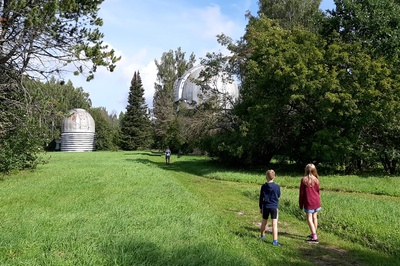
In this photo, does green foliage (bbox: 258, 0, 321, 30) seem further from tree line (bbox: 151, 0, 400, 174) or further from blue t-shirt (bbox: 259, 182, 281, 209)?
blue t-shirt (bbox: 259, 182, 281, 209)

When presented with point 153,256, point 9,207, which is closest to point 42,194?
point 9,207

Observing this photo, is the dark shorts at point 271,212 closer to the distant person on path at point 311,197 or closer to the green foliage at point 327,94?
the distant person on path at point 311,197

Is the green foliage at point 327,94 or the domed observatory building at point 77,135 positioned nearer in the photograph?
the green foliage at point 327,94

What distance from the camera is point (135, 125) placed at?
61156 mm

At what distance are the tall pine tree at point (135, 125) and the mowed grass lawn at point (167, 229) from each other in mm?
47244

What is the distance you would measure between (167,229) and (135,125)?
181 feet

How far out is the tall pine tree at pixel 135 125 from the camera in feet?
200

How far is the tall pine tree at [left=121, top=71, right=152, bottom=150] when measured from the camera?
200 ft

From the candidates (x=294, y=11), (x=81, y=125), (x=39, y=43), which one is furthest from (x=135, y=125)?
(x=39, y=43)

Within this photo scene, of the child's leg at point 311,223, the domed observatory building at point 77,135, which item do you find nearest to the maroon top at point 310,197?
the child's leg at point 311,223

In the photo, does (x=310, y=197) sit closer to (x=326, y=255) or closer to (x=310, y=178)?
(x=310, y=178)

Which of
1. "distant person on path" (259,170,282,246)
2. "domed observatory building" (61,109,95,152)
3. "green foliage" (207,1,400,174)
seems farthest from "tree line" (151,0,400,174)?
"domed observatory building" (61,109,95,152)

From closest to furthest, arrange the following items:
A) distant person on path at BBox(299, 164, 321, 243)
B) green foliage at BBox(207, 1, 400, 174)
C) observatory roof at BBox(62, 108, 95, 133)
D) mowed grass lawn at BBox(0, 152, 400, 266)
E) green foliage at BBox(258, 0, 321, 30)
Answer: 1. mowed grass lawn at BBox(0, 152, 400, 266)
2. distant person on path at BBox(299, 164, 321, 243)
3. green foliage at BBox(207, 1, 400, 174)
4. green foliage at BBox(258, 0, 321, 30)
5. observatory roof at BBox(62, 108, 95, 133)

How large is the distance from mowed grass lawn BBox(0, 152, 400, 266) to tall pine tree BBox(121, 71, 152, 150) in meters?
47.2
